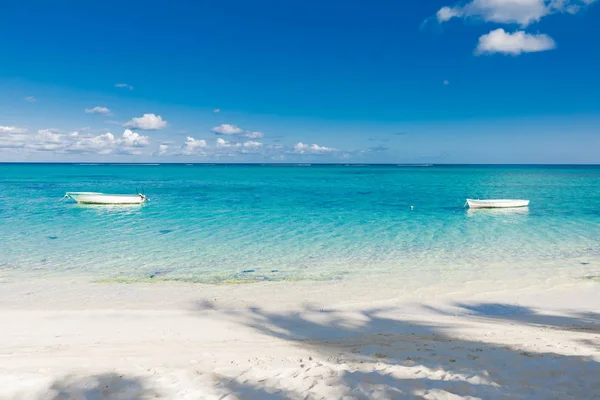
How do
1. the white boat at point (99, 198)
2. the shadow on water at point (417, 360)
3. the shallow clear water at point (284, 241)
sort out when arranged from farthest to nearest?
the white boat at point (99, 198) → the shallow clear water at point (284, 241) → the shadow on water at point (417, 360)

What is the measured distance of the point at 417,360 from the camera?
698 cm

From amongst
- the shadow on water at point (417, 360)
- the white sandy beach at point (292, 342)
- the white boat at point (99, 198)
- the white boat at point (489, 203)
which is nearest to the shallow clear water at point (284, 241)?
the white boat at point (489, 203)

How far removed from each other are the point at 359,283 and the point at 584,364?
7.67 metres

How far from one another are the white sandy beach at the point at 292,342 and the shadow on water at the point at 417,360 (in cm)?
3

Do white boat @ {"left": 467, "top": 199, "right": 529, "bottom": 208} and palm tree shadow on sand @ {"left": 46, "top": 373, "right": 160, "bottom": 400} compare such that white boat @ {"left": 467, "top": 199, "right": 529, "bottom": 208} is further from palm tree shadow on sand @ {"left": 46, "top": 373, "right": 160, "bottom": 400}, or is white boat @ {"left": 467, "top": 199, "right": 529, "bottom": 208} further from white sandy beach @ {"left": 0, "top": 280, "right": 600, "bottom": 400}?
palm tree shadow on sand @ {"left": 46, "top": 373, "right": 160, "bottom": 400}

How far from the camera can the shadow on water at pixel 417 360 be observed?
225 inches

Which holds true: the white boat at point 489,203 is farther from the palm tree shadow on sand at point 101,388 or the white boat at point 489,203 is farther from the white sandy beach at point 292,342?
the palm tree shadow on sand at point 101,388

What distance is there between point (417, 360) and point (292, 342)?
264cm

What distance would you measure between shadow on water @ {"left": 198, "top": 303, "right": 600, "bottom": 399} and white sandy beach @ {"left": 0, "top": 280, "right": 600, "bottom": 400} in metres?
0.03

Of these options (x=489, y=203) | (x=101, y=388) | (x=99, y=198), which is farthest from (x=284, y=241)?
(x=99, y=198)

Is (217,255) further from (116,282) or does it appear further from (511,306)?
(511,306)

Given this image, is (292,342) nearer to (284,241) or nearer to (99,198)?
(284,241)

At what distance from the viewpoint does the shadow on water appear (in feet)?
18.7

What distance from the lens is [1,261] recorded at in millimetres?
16672
